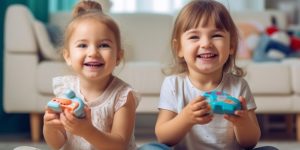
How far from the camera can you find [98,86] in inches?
48.5

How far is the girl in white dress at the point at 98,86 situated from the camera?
3.79 ft

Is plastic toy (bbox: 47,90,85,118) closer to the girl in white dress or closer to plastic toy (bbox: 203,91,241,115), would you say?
the girl in white dress

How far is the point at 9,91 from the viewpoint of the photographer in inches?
97.3

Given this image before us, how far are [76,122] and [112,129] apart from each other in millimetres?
176

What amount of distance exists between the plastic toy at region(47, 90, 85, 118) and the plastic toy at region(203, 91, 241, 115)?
0.84 feet

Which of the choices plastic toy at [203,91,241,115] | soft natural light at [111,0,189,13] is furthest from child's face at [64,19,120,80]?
soft natural light at [111,0,189,13]

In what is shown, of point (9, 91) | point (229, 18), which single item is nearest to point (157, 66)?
point (9, 91)

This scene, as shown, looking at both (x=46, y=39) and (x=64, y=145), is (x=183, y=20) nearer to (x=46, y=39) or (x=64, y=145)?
(x=64, y=145)

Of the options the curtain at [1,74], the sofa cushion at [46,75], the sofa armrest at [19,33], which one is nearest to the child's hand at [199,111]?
the sofa cushion at [46,75]

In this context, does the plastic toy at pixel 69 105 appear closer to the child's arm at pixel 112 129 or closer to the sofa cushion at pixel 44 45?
the child's arm at pixel 112 129

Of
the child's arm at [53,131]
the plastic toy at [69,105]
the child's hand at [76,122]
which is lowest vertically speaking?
the child's arm at [53,131]

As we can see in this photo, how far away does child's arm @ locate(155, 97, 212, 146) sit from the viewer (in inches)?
41.6

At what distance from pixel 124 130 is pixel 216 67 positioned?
0.83ft

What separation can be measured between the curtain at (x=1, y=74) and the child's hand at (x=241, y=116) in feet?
6.01
